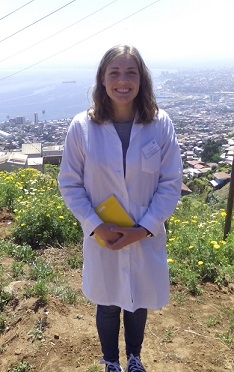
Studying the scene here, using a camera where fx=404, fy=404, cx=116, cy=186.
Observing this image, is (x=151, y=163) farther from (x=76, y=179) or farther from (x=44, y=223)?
(x=44, y=223)

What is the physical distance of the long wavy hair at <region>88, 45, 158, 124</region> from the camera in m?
1.91

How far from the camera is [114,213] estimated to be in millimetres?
1932

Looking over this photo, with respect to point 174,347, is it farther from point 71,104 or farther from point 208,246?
point 71,104

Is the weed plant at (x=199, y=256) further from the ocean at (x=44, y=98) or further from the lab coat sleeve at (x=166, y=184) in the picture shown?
the ocean at (x=44, y=98)

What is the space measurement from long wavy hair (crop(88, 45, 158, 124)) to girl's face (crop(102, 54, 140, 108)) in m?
0.03

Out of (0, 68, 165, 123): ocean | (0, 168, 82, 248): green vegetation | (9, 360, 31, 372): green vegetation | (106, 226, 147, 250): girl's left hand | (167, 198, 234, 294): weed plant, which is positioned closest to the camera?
(106, 226, 147, 250): girl's left hand

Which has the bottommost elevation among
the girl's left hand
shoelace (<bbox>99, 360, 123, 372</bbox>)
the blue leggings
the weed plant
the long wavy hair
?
the weed plant

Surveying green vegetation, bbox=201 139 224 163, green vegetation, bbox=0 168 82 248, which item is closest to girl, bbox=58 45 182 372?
green vegetation, bbox=0 168 82 248

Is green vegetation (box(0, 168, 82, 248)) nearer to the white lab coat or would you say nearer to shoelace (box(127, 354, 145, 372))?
shoelace (box(127, 354, 145, 372))

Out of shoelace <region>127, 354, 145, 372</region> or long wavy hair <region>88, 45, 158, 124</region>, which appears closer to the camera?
long wavy hair <region>88, 45, 158, 124</region>

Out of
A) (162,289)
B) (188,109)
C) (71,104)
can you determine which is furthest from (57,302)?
(188,109)

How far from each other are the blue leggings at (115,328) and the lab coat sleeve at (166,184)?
1.63 feet

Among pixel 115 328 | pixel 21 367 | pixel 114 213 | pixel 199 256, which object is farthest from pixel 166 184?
pixel 199 256

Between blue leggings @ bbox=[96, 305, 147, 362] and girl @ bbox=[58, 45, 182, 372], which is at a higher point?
girl @ bbox=[58, 45, 182, 372]
